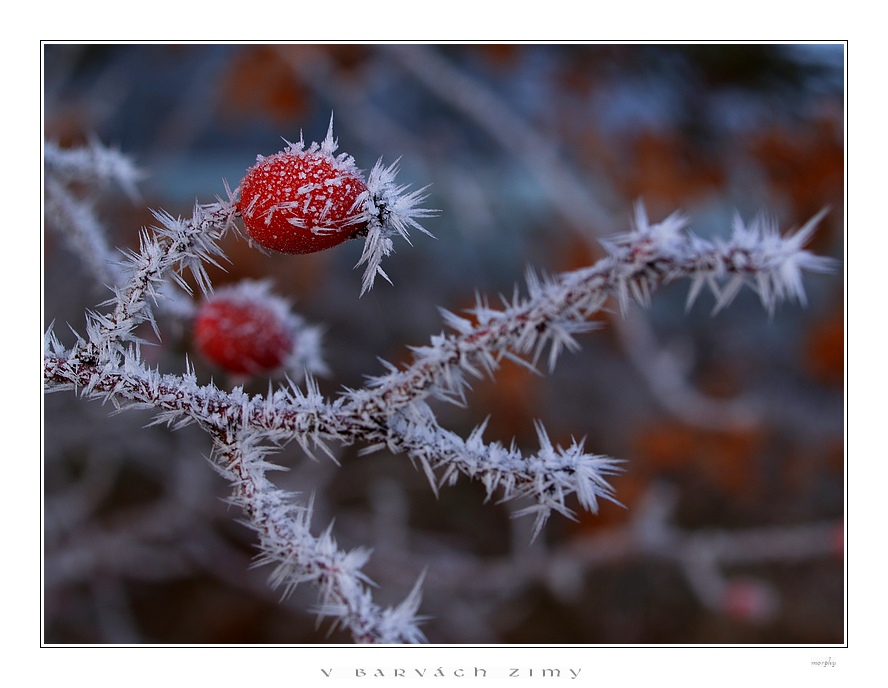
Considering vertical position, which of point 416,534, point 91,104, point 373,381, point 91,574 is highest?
point 91,104

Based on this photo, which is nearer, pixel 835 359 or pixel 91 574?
pixel 91 574

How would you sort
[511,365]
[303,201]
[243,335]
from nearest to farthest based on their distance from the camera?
[303,201], [243,335], [511,365]

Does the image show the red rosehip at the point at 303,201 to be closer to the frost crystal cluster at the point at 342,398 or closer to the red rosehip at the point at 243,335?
the frost crystal cluster at the point at 342,398

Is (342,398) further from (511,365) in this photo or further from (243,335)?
(511,365)

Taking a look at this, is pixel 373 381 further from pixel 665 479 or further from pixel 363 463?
pixel 665 479

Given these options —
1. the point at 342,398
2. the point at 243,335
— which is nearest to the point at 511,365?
the point at 243,335
